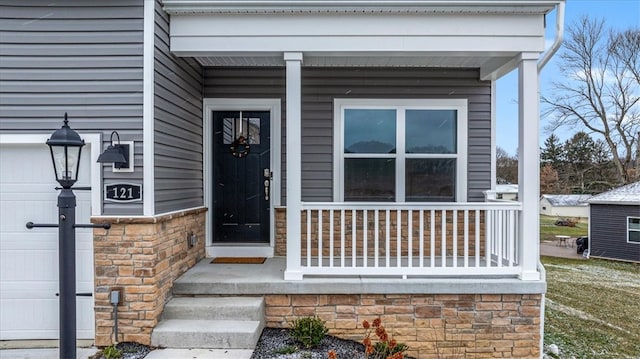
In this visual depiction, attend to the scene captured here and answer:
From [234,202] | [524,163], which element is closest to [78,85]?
[234,202]

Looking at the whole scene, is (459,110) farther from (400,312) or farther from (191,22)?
(191,22)

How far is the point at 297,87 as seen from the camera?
3.89m

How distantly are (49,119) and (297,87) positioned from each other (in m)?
2.29

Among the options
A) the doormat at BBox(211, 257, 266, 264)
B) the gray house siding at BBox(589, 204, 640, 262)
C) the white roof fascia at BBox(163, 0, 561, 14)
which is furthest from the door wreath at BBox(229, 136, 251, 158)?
the gray house siding at BBox(589, 204, 640, 262)

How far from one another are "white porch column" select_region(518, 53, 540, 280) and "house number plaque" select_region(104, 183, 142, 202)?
371 centimetres

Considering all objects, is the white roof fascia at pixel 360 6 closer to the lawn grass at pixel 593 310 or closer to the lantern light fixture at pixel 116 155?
the lantern light fixture at pixel 116 155

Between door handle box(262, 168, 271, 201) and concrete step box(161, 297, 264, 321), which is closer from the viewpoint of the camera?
concrete step box(161, 297, 264, 321)

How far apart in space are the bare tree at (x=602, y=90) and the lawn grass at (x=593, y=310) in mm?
7733

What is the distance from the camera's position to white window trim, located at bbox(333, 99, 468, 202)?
16.9ft

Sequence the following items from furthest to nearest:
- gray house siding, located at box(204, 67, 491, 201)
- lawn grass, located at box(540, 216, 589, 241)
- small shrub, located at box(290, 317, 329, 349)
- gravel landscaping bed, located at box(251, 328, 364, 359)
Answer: lawn grass, located at box(540, 216, 589, 241) → gray house siding, located at box(204, 67, 491, 201) → small shrub, located at box(290, 317, 329, 349) → gravel landscaping bed, located at box(251, 328, 364, 359)

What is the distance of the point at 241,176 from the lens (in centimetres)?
518

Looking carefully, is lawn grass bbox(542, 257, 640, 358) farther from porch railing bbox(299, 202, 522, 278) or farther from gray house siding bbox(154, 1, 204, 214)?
gray house siding bbox(154, 1, 204, 214)

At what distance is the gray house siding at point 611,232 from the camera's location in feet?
49.4

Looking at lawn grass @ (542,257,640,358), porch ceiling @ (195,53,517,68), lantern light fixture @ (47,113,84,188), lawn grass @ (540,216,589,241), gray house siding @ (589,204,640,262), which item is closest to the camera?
lantern light fixture @ (47,113,84,188)
